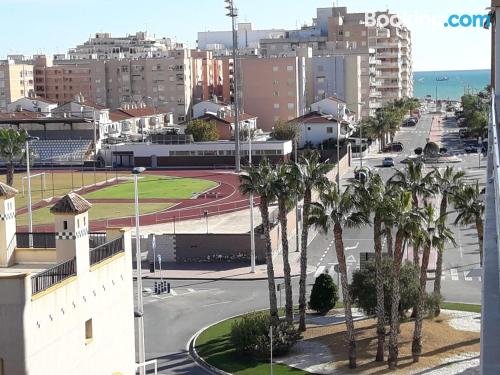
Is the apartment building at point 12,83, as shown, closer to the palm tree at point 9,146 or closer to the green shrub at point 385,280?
the palm tree at point 9,146

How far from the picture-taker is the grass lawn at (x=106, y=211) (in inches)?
2635

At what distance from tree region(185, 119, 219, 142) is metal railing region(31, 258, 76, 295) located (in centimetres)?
8957

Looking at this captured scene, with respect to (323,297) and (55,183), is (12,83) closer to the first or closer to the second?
(55,183)

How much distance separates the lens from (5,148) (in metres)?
82.5

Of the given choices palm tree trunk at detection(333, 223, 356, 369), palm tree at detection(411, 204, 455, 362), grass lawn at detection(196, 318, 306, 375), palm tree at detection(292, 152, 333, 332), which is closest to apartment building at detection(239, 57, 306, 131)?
palm tree at detection(292, 152, 333, 332)

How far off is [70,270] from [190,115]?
12806 centimetres

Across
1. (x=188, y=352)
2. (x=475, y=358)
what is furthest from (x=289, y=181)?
(x=475, y=358)

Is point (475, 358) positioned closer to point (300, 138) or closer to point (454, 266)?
point (454, 266)

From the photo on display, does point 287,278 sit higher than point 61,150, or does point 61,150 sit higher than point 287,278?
point 61,150

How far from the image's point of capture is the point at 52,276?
18531 millimetres

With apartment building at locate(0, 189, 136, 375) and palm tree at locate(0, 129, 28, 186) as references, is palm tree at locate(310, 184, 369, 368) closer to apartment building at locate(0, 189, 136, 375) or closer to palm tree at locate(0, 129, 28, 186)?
apartment building at locate(0, 189, 136, 375)

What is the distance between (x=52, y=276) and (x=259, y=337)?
16.4m

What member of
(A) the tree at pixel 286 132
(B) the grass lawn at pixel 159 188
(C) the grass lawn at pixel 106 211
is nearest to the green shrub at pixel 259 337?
(C) the grass lawn at pixel 106 211

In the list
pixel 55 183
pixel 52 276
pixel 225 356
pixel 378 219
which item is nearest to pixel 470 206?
pixel 378 219
